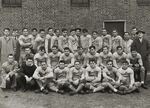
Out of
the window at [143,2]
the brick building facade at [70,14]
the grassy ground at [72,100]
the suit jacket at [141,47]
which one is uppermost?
the window at [143,2]

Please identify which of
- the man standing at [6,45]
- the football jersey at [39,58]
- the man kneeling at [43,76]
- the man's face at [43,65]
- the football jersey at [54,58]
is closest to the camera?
the man kneeling at [43,76]

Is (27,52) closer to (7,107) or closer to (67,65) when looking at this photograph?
(67,65)

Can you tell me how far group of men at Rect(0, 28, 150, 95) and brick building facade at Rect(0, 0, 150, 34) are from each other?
3.20 metres

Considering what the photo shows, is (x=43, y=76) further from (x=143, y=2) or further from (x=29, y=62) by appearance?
(x=143, y=2)

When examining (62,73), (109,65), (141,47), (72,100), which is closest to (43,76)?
(62,73)

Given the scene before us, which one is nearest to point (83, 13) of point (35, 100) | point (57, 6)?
point (57, 6)

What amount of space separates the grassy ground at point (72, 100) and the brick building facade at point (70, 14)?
5853mm

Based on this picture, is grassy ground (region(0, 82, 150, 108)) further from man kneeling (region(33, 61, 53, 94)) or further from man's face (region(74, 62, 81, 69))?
man's face (region(74, 62, 81, 69))

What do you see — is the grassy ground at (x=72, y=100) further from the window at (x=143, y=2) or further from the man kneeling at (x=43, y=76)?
the window at (x=143, y=2)

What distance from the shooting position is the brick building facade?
607 inches

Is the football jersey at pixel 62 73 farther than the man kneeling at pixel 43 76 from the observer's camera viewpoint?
Yes

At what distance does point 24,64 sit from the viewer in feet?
35.0

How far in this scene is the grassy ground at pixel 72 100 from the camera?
9242 millimetres

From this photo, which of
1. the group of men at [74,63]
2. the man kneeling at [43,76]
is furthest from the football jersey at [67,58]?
the man kneeling at [43,76]
